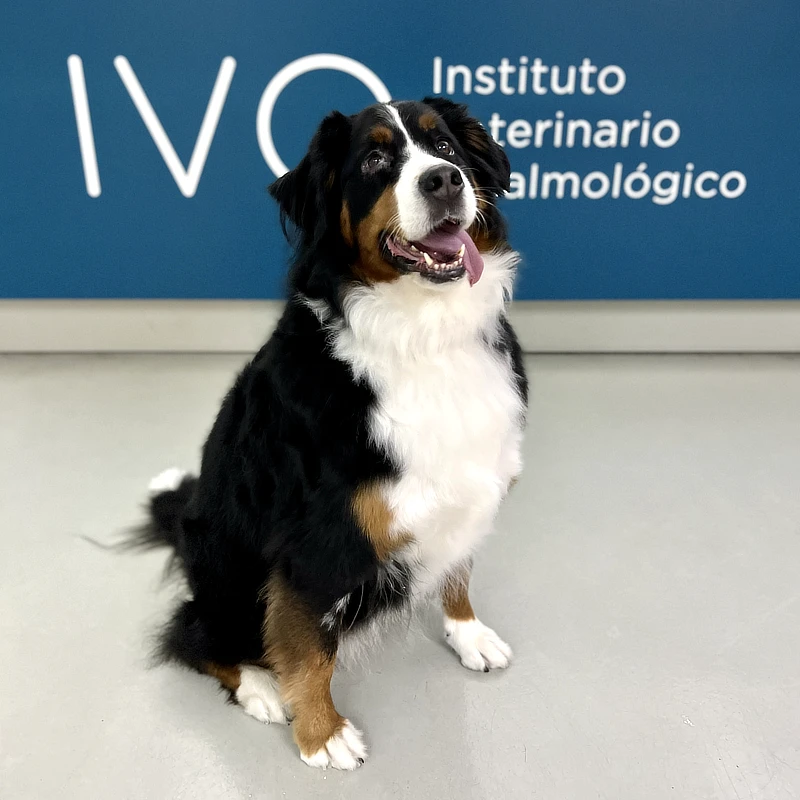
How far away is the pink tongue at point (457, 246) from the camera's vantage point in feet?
4.57

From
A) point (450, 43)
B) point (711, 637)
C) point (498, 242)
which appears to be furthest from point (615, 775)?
point (450, 43)

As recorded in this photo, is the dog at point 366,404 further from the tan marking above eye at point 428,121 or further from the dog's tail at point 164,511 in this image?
the dog's tail at point 164,511

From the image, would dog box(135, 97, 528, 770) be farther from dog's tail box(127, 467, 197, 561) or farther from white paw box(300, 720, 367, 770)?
dog's tail box(127, 467, 197, 561)

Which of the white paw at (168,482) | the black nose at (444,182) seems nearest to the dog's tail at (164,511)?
the white paw at (168,482)

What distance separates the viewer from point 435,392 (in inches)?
56.6

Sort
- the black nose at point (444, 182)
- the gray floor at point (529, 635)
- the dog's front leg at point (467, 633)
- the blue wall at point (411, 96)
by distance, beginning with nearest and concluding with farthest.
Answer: the black nose at point (444, 182) → the gray floor at point (529, 635) → the dog's front leg at point (467, 633) → the blue wall at point (411, 96)

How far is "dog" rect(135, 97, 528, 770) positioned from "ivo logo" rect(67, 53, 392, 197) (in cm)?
138

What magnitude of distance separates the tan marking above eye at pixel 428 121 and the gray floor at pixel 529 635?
131cm

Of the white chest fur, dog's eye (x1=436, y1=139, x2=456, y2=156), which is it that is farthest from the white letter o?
the white chest fur

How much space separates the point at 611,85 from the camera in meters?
2.75

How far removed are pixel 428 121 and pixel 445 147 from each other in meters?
0.07

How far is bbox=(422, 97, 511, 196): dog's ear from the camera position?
1.57 m

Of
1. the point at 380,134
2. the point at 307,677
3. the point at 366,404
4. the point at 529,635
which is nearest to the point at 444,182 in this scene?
the point at 380,134

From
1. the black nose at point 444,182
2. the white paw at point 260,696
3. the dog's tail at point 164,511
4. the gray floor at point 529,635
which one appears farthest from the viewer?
the dog's tail at point 164,511
